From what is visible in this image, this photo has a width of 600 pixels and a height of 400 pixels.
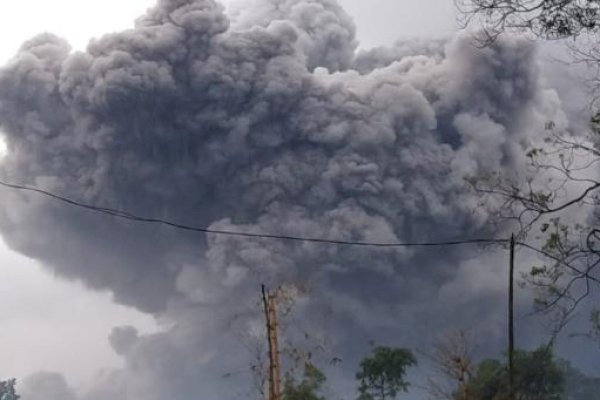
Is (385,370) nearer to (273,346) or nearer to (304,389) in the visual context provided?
(304,389)

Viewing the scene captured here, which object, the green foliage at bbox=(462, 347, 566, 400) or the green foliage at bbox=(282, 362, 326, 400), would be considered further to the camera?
the green foliage at bbox=(462, 347, 566, 400)

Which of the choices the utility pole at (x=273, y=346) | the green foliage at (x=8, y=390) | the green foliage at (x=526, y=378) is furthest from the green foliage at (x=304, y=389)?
the green foliage at (x=8, y=390)

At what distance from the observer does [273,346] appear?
69.7ft

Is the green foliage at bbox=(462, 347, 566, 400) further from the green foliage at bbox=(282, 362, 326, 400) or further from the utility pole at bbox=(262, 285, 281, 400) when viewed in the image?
the utility pole at bbox=(262, 285, 281, 400)

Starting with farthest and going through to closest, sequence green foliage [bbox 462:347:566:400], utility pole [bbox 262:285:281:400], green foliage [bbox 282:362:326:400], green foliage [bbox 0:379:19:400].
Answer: green foliage [bbox 0:379:19:400] → green foliage [bbox 462:347:566:400] → green foliage [bbox 282:362:326:400] → utility pole [bbox 262:285:281:400]

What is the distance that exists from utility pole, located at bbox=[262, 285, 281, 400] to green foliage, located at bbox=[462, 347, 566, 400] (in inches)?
1113

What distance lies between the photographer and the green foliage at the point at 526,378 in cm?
4900

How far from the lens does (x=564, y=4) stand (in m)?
11.3

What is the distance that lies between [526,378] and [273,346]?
38.3 metres

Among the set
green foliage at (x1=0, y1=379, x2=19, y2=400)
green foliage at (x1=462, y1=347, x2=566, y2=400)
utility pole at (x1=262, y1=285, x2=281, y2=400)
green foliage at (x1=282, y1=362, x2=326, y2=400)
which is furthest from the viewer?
green foliage at (x1=0, y1=379, x2=19, y2=400)

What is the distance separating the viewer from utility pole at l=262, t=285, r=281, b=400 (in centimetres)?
2078

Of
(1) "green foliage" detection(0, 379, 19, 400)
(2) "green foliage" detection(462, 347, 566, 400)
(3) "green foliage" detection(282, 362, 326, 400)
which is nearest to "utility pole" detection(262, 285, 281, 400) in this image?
(3) "green foliage" detection(282, 362, 326, 400)

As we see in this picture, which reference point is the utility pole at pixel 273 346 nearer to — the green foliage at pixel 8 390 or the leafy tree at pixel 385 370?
the leafy tree at pixel 385 370

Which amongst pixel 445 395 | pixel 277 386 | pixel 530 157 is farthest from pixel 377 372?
pixel 530 157
